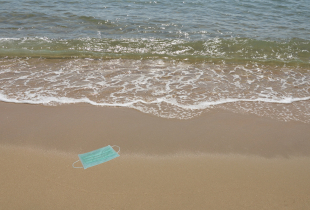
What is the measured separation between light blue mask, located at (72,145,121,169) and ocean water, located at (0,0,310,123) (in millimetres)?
1166

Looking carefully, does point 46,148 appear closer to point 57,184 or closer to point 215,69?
point 57,184

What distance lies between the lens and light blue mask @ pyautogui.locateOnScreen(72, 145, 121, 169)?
3.01 metres

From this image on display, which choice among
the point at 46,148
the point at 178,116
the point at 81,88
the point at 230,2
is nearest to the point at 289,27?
the point at 230,2

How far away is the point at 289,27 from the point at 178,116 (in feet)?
25.4

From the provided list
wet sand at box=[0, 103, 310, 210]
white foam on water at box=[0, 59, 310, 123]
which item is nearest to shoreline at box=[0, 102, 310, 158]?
wet sand at box=[0, 103, 310, 210]

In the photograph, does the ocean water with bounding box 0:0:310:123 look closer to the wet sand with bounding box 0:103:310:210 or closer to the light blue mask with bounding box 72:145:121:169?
the wet sand with bounding box 0:103:310:210

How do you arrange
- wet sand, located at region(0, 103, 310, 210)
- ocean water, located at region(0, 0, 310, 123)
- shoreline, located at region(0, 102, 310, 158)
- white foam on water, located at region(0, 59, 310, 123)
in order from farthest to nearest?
ocean water, located at region(0, 0, 310, 123) < white foam on water, located at region(0, 59, 310, 123) < shoreline, located at region(0, 102, 310, 158) < wet sand, located at region(0, 103, 310, 210)

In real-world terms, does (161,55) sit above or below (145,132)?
above

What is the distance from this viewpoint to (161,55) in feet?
23.0

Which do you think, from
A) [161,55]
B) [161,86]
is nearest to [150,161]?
[161,86]

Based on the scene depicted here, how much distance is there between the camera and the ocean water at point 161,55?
4.57m

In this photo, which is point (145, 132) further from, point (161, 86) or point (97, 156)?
point (161, 86)

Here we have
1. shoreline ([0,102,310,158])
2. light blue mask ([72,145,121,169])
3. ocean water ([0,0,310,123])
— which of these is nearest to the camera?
light blue mask ([72,145,121,169])

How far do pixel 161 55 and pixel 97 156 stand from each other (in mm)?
4501
